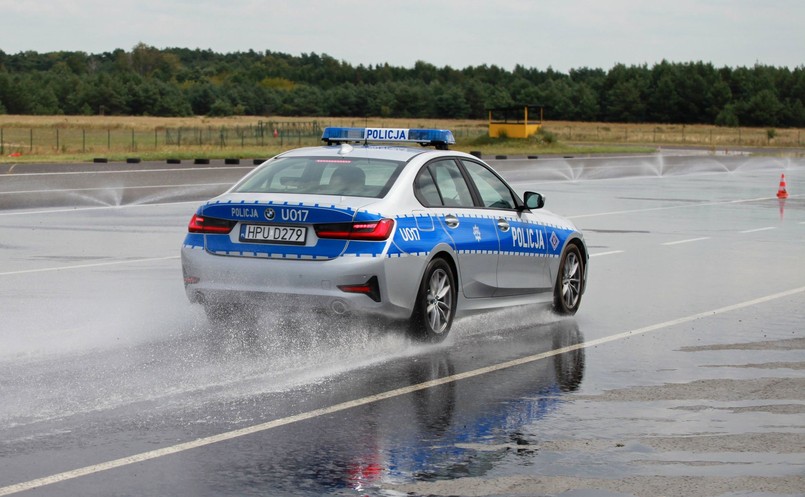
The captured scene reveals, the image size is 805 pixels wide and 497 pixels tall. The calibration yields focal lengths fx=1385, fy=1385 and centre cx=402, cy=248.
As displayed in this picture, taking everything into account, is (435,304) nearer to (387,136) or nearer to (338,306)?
(338,306)

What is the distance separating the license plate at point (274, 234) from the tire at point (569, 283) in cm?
329

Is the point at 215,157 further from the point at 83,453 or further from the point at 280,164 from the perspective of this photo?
the point at 83,453

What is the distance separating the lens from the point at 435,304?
10.6 meters

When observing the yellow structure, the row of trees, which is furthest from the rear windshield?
the row of trees

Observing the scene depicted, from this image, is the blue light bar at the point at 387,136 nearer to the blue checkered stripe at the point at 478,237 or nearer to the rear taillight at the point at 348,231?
the blue checkered stripe at the point at 478,237

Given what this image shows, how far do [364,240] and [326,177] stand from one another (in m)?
1.17

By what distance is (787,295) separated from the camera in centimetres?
1429

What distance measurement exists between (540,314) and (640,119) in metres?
176

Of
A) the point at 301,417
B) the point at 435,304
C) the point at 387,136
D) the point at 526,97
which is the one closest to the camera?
the point at 301,417

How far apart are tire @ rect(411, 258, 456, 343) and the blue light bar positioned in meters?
1.52

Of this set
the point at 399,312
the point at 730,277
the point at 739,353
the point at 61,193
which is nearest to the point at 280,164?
the point at 399,312

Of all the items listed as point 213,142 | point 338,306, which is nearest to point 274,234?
point 338,306

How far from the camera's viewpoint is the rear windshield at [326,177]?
10484 millimetres

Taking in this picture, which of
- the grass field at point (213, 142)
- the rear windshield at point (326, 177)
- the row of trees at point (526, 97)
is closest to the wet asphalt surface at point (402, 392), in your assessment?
the rear windshield at point (326, 177)
